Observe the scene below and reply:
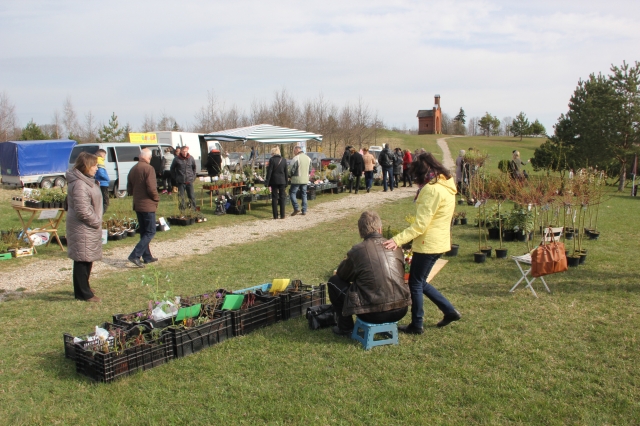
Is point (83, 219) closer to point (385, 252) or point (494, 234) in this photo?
point (385, 252)

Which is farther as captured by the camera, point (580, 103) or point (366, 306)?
point (580, 103)

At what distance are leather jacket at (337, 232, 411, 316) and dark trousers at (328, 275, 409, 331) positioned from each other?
0.08 meters

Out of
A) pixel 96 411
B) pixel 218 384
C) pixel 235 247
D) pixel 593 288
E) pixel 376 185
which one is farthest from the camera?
pixel 376 185

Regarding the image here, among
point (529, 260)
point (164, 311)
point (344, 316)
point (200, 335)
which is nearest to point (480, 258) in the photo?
point (529, 260)

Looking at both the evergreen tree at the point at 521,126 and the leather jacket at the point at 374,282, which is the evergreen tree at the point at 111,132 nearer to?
the leather jacket at the point at 374,282

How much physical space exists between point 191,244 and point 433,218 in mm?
6241

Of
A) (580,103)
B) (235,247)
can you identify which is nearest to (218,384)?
(235,247)

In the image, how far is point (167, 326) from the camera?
4527 mm

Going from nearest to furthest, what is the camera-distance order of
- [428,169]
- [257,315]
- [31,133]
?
[428,169] → [257,315] → [31,133]

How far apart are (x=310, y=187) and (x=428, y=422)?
13.6m

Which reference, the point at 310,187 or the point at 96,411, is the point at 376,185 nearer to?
the point at 310,187

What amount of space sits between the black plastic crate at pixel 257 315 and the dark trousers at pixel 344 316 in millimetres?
675

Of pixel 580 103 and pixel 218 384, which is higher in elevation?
pixel 580 103

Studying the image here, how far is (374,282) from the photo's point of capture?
439 cm
